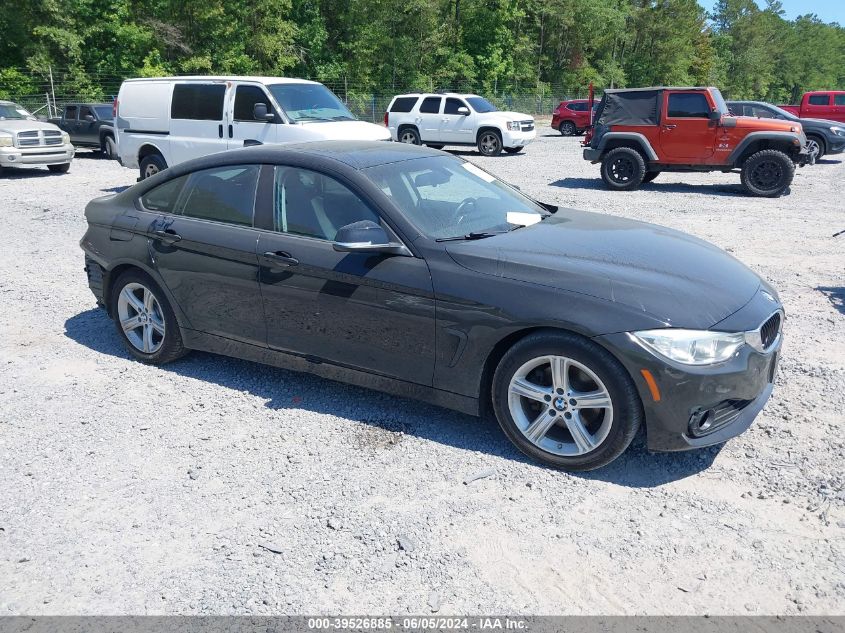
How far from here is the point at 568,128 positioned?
3170 centimetres

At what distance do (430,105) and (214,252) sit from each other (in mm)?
18859

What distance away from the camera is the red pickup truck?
2505cm

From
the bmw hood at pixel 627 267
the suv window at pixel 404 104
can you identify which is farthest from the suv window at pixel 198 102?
the suv window at pixel 404 104

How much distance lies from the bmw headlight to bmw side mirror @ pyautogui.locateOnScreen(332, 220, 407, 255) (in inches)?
54.7

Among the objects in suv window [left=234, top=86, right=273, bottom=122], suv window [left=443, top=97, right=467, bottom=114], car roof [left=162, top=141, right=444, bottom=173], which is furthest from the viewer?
suv window [left=443, top=97, right=467, bottom=114]

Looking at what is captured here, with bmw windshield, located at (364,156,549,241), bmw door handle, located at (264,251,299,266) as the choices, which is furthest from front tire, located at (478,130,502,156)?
bmw door handle, located at (264,251,299,266)

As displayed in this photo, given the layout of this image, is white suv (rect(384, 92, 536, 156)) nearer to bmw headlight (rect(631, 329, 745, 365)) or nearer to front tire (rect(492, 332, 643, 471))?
front tire (rect(492, 332, 643, 471))

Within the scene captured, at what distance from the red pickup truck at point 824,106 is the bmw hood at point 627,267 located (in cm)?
2450

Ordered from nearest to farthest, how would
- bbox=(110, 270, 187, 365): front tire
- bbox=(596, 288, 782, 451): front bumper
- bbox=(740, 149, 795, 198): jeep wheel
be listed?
1. bbox=(596, 288, 782, 451): front bumper
2. bbox=(110, 270, 187, 365): front tire
3. bbox=(740, 149, 795, 198): jeep wheel

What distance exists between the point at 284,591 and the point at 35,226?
9.68 metres

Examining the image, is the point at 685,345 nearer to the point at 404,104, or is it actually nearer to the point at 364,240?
the point at 364,240

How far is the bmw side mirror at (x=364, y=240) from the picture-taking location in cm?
389

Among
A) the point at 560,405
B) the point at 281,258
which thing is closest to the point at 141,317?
the point at 281,258

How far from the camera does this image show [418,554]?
3082 millimetres
